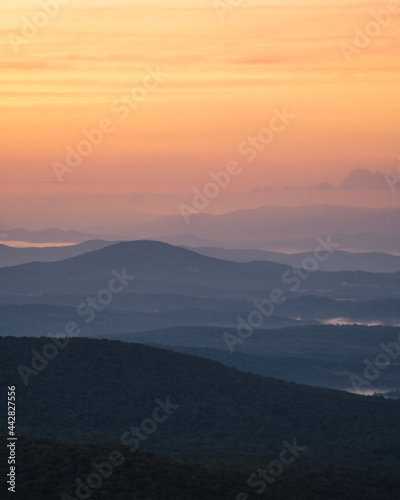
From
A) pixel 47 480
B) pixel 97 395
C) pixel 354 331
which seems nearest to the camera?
pixel 47 480

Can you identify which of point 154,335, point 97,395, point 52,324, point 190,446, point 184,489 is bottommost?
point 184,489

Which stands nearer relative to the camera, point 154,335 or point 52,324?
point 154,335

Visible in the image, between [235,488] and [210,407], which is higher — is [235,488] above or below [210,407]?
below

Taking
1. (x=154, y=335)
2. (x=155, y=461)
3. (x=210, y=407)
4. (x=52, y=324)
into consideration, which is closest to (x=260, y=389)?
Result: (x=210, y=407)

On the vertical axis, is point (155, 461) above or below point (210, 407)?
below

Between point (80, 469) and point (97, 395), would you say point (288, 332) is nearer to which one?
point (97, 395)

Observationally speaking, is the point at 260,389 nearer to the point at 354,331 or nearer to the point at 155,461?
the point at 155,461

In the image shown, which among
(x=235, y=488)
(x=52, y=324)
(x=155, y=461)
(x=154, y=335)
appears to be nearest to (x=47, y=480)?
(x=155, y=461)

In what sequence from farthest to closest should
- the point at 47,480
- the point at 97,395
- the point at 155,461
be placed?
the point at 97,395 → the point at 155,461 → the point at 47,480

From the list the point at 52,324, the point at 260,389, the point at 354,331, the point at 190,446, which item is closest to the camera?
the point at 190,446
